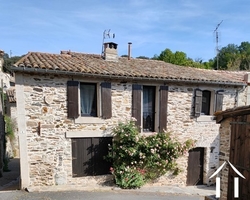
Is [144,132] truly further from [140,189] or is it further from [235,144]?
[235,144]

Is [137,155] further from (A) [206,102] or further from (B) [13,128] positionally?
(B) [13,128]

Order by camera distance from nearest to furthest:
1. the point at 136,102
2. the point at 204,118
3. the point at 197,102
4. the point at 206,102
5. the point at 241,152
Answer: the point at 241,152, the point at 136,102, the point at 197,102, the point at 204,118, the point at 206,102

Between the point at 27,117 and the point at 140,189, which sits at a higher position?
the point at 27,117

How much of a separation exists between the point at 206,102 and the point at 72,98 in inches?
270

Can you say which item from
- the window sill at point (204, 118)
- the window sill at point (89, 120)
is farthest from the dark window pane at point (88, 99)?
the window sill at point (204, 118)

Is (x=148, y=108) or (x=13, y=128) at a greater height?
(x=148, y=108)

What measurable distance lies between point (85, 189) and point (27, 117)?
3481 mm

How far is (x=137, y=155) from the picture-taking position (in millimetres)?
8242

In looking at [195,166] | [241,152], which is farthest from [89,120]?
[195,166]

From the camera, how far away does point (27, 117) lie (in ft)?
23.6

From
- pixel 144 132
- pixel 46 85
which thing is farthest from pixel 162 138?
pixel 46 85

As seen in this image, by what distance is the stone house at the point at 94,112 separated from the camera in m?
7.26

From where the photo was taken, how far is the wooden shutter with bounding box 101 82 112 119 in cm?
802

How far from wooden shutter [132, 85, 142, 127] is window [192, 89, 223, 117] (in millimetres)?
2922
